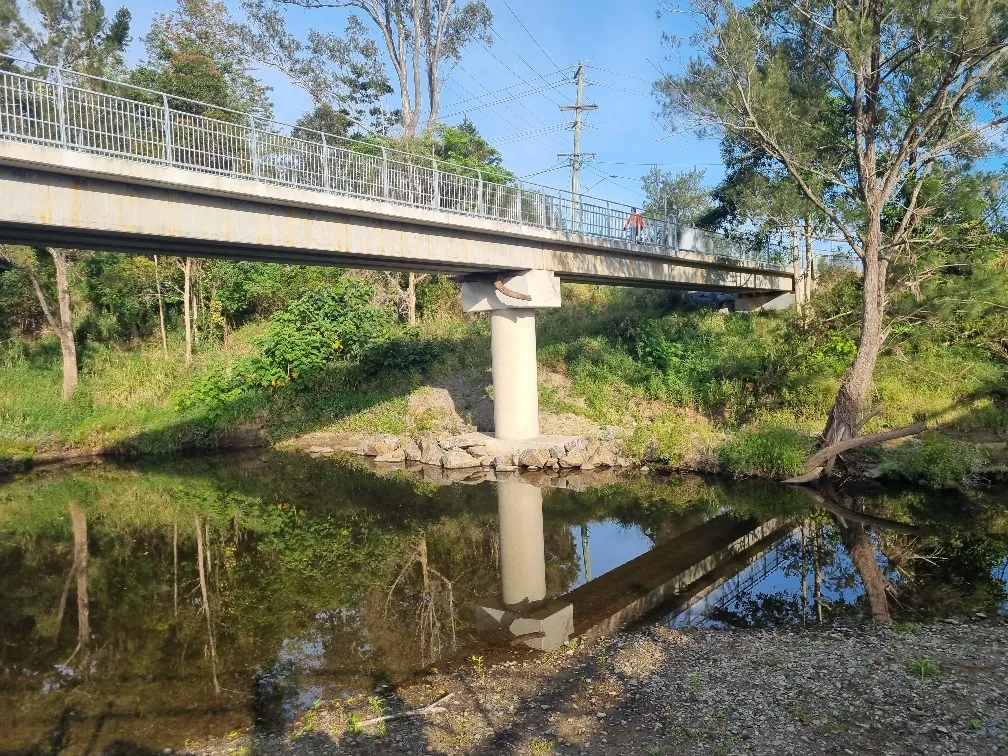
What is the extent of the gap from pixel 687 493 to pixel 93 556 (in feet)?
37.5

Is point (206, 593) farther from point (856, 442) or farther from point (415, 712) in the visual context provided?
point (856, 442)

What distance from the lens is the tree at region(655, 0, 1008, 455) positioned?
13.0 metres

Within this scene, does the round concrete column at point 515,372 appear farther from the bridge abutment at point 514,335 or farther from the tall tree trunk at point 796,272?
the tall tree trunk at point 796,272

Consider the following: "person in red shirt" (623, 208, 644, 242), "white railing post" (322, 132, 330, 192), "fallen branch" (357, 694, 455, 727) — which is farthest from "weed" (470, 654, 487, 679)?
"person in red shirt" (623, 208, 644, 242)

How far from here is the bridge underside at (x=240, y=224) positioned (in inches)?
380

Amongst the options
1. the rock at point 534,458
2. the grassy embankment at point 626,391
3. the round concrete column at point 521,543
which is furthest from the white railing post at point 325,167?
the grassy embankment at point 626,391

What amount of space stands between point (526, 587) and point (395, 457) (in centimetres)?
976

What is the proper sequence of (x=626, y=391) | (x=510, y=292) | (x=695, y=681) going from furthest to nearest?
1. (x=626, y=391)
2. (x=510, y=292)
3. (x=695, y=681)

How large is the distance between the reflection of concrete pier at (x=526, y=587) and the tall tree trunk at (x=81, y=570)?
4929 millimetres

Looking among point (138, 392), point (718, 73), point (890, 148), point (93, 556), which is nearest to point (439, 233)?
point (718, 73)

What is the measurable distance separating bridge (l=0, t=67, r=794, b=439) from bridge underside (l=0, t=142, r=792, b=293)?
0.9 inches

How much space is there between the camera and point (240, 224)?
11.9 meters

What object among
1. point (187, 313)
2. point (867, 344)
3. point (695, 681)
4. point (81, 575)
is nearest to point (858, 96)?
point (867, 344)

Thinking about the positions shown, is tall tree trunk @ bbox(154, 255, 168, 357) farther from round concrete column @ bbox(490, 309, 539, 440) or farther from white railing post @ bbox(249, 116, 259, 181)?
white railing post @ bbox(249, 116, 259, 181)
